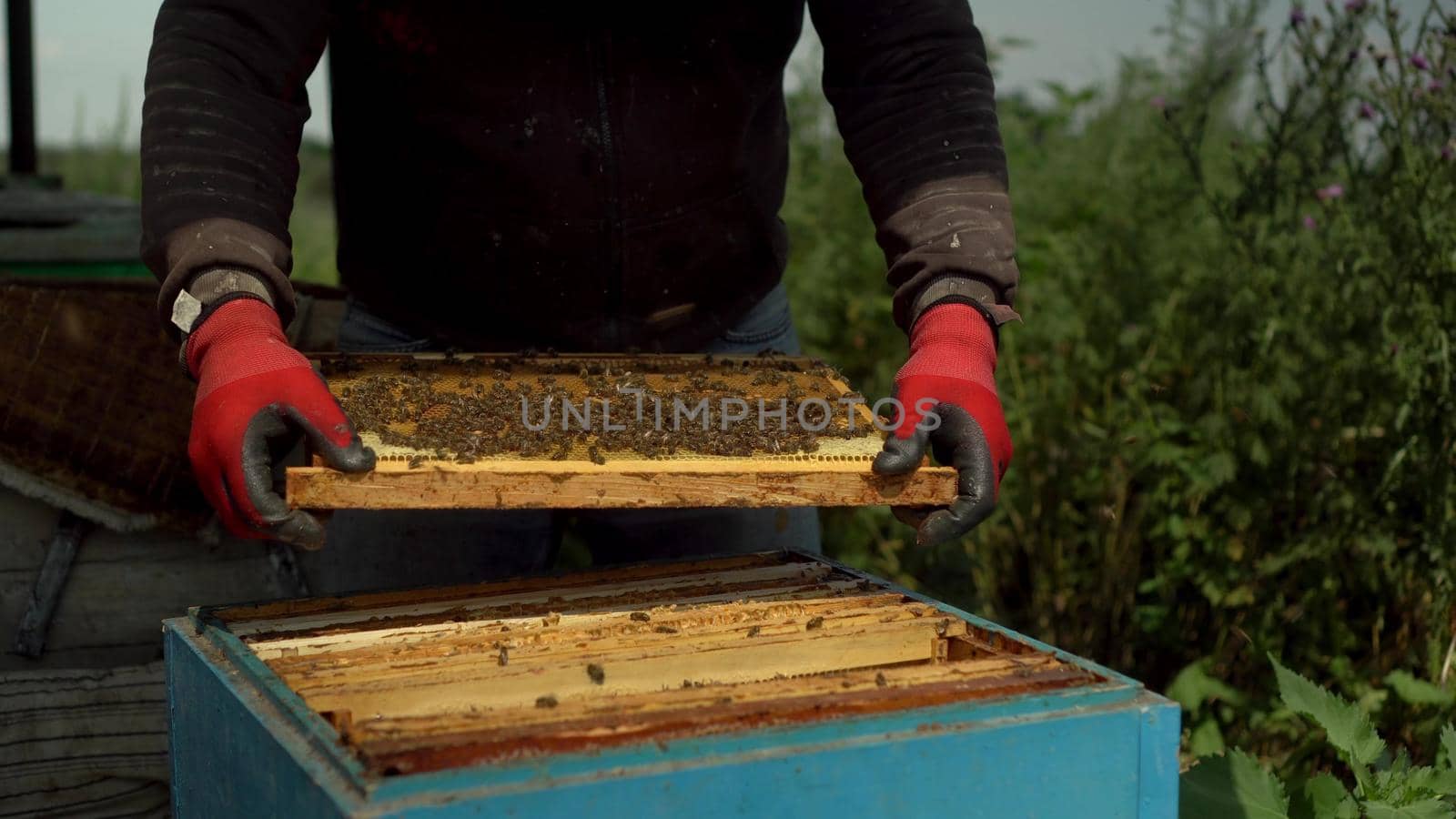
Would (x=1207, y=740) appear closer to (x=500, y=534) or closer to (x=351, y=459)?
(x=500, y=534)

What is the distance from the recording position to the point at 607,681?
1890 millimetres

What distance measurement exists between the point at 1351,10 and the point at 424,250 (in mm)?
2437

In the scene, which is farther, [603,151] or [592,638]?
[603,151]

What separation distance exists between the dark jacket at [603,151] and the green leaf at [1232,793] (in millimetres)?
926

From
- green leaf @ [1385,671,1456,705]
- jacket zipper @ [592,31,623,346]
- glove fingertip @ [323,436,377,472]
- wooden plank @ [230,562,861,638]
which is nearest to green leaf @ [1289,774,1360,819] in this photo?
green leaf @ [1385,671,1456,705]

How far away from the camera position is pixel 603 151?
9.11 ft

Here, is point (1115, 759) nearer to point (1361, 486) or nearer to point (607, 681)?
point (607, 681)

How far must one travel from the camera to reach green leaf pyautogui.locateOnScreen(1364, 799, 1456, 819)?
7.54ft

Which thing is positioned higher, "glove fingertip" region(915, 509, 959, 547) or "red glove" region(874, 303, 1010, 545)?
"red glove" region(874, 303, 1010, 545)

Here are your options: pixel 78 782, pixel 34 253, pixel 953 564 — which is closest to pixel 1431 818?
pixel 953 564

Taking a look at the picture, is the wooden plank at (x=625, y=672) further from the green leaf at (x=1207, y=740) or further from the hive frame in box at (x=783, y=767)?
the green leaf at (x=1207, y=740)

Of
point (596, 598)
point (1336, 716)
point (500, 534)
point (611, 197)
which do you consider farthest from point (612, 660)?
point (1336, 716)

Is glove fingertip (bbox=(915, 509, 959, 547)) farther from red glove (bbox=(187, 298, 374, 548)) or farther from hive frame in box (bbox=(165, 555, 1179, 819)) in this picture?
red glove (bbox=(187, 298, 374, 548))

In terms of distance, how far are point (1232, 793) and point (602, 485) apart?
1.31 meters
